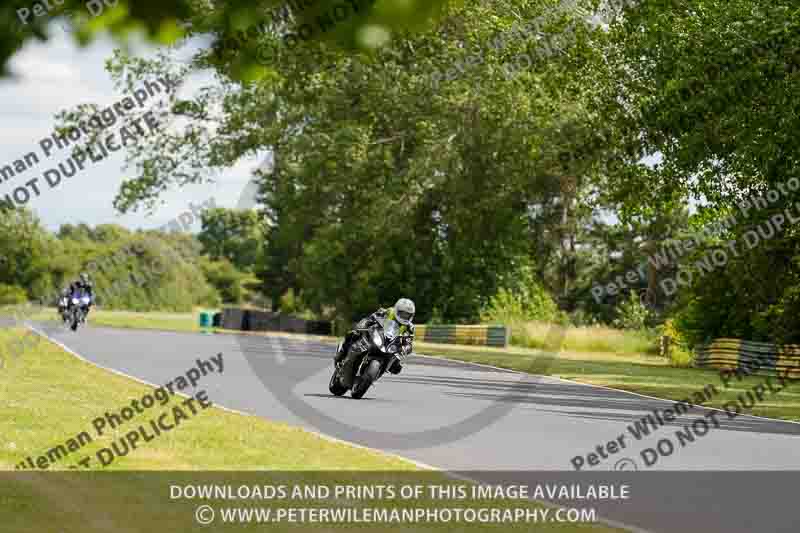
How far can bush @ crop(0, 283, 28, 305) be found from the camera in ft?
274

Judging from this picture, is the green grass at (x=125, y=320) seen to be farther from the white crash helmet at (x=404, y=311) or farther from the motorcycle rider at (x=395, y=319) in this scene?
the white crash helmet at (x=404, y=311)

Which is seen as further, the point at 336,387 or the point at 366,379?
the point at 336,387

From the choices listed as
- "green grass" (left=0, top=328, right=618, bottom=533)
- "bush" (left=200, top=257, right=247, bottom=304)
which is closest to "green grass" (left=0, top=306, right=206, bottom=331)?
"bush" (left=200, top=257, right=247, bottom=304)

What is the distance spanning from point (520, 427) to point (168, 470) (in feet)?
20.3

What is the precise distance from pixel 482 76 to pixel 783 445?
107 ft

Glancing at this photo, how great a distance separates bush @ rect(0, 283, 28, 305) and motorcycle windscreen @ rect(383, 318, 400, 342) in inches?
2710

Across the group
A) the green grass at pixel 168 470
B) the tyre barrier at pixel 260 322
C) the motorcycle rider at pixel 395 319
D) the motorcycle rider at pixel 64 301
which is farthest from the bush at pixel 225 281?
the green grass at pixel 168 470

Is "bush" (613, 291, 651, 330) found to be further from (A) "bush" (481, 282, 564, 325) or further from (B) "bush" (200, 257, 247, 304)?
(B) "bush" (200, 257, 247, 304)

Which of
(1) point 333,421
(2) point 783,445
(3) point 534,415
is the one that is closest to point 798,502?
(2) point 783,445

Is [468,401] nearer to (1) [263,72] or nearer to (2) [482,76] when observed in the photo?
(1) [263,72]

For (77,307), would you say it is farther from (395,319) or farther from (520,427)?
(520,427)

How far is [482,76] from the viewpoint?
47.0 metres

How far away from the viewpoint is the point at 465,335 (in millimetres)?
46625

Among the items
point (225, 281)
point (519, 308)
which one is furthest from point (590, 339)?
point (225, 281)
